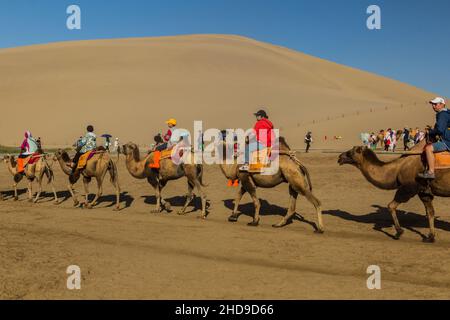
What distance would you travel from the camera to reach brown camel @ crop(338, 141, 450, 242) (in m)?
9.65

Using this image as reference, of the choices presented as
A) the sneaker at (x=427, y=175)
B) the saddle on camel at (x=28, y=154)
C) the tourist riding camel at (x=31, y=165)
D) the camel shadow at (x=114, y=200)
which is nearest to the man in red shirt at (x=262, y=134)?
the sneaker at (x=427, y=175)

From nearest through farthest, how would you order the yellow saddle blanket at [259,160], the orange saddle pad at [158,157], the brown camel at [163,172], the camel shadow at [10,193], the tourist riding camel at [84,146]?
the yellow saddle blanket at [259,160] < the brown camel at [163,172] < the orange saddle pad at [158,157] < the tourist riding camel at [84,146] < the camel shadow at [10,193]

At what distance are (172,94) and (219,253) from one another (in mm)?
60616

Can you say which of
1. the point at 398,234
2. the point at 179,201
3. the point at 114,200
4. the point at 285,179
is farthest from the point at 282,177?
the point at 114,200

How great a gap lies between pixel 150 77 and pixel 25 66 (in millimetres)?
24148

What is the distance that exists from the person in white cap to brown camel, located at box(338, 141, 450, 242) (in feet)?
1.18

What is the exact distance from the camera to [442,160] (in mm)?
9547

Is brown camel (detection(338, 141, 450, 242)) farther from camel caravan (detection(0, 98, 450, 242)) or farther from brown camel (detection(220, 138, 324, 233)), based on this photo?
brown camel (detection(220, 138, 324, 233))

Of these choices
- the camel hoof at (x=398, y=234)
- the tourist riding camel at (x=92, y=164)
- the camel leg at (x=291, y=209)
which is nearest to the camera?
the camel hoof at (x=398, y=234)

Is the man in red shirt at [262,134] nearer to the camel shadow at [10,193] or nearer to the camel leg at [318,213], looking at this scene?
the camel leg at [318,213]

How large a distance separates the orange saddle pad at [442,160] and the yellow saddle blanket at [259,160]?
12.8 ft

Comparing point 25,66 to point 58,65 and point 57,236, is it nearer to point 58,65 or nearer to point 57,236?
point 58,65

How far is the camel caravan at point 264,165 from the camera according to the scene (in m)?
9.63
